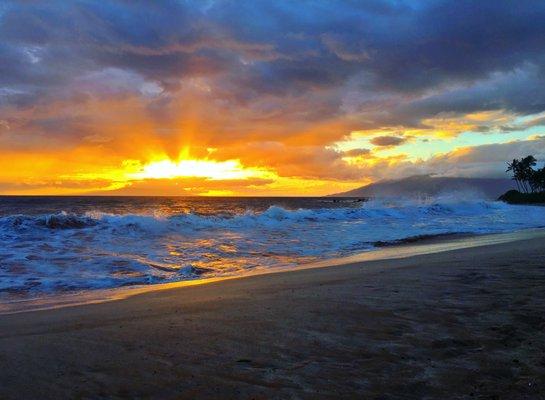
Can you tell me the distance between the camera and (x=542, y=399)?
3.30m

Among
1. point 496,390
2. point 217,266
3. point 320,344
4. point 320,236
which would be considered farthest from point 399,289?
point 320,236

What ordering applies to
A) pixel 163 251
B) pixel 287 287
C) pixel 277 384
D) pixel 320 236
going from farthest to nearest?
1. pixel 320 236
2. pixel 163 251
3. pixel 287 287
4. pixel 277 384

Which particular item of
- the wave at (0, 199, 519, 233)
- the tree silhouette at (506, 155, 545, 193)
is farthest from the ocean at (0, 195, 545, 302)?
the tree silhouette at (506, 155, 545, 193)

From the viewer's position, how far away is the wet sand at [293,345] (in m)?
3.56

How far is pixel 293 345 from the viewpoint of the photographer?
4.54 metres

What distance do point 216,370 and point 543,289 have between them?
545cm

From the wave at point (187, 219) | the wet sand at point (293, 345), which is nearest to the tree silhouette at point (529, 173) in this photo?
the wave at point (187, 219)

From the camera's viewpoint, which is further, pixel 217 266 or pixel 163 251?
pixel 163 251

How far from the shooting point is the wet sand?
356cm

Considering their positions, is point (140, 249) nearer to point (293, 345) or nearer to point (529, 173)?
point (293, 345)

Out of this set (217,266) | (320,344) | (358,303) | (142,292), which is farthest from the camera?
(217,266)

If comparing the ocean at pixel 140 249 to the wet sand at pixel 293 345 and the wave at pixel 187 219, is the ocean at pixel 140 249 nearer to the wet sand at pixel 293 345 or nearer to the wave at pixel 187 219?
the wave at pixel 187 219

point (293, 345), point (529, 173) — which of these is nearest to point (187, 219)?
point (293, 345)

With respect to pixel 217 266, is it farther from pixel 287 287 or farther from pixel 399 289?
pixel 399 289
